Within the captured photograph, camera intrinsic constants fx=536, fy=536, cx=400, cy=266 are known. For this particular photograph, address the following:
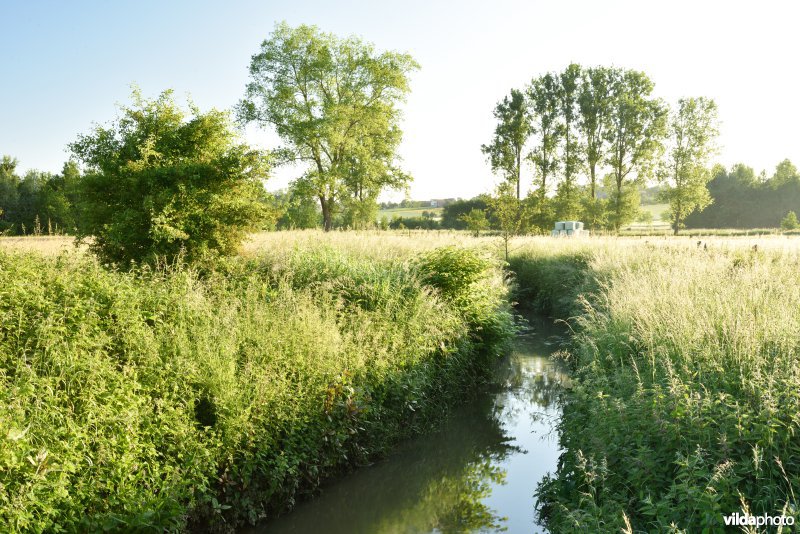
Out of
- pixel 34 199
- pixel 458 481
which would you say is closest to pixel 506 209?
pixel 458 481

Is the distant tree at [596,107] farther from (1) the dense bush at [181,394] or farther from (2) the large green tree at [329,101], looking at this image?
(1) the dense bush at [181,394]

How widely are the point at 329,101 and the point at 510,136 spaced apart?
41.4 ft

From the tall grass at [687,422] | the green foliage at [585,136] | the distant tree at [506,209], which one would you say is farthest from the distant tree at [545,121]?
the tall grass at [687,422]

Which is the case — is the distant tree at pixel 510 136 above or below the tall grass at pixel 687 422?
above

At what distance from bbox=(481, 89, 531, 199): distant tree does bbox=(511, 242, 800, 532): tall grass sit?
29.4m

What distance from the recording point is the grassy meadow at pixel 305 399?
365 cm

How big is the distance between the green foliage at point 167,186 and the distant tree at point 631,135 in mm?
30111

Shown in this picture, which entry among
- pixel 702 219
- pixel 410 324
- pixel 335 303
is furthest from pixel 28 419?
pixel 702 219

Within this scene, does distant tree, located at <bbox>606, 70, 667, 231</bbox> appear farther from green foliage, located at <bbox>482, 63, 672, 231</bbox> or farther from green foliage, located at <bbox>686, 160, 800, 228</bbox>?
green foliage, located at <bbox>686, 160, 800, 228</bbox>

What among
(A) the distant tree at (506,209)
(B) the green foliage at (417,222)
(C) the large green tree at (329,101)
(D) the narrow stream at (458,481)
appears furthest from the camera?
(B) the green foliage at (417,222)

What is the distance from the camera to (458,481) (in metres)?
6.31

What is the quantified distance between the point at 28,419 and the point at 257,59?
96.4ft

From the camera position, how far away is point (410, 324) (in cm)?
767

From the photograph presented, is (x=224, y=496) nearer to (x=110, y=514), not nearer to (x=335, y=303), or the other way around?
(x=110, y=514)
